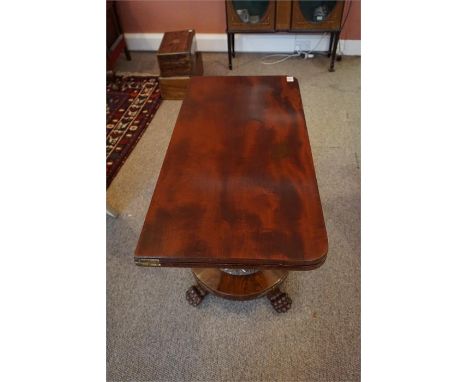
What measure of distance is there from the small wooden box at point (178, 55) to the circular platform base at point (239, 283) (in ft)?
4.61

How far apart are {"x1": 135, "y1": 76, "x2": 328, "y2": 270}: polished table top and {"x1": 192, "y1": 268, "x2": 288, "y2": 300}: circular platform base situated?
378 mm

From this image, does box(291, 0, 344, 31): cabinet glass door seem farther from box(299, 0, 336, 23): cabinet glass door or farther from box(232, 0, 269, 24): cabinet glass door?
box(232, 0, 269, 24): cabinet glass door

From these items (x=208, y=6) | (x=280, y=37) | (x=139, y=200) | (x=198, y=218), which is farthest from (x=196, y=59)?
(x=198, y=218)

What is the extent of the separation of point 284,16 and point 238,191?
5.85 ft

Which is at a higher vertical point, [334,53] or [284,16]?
[284,16]

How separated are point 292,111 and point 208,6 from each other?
176cm

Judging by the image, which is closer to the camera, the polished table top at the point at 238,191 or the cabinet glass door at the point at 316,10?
the polished table top at the point at 238,191

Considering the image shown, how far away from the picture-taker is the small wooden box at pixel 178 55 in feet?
6.68

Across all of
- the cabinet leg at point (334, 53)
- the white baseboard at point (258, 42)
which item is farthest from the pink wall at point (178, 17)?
the cabinet leg at point (334, 53)

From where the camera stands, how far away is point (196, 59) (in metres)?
2.24

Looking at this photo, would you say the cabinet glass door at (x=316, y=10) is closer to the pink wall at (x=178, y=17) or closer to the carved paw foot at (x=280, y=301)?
the pink wall at (x=178, y=17)

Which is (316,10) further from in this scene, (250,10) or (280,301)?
(280,301)

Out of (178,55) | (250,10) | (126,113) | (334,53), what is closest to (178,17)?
(250,10)

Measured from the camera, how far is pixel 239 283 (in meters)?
1.16
